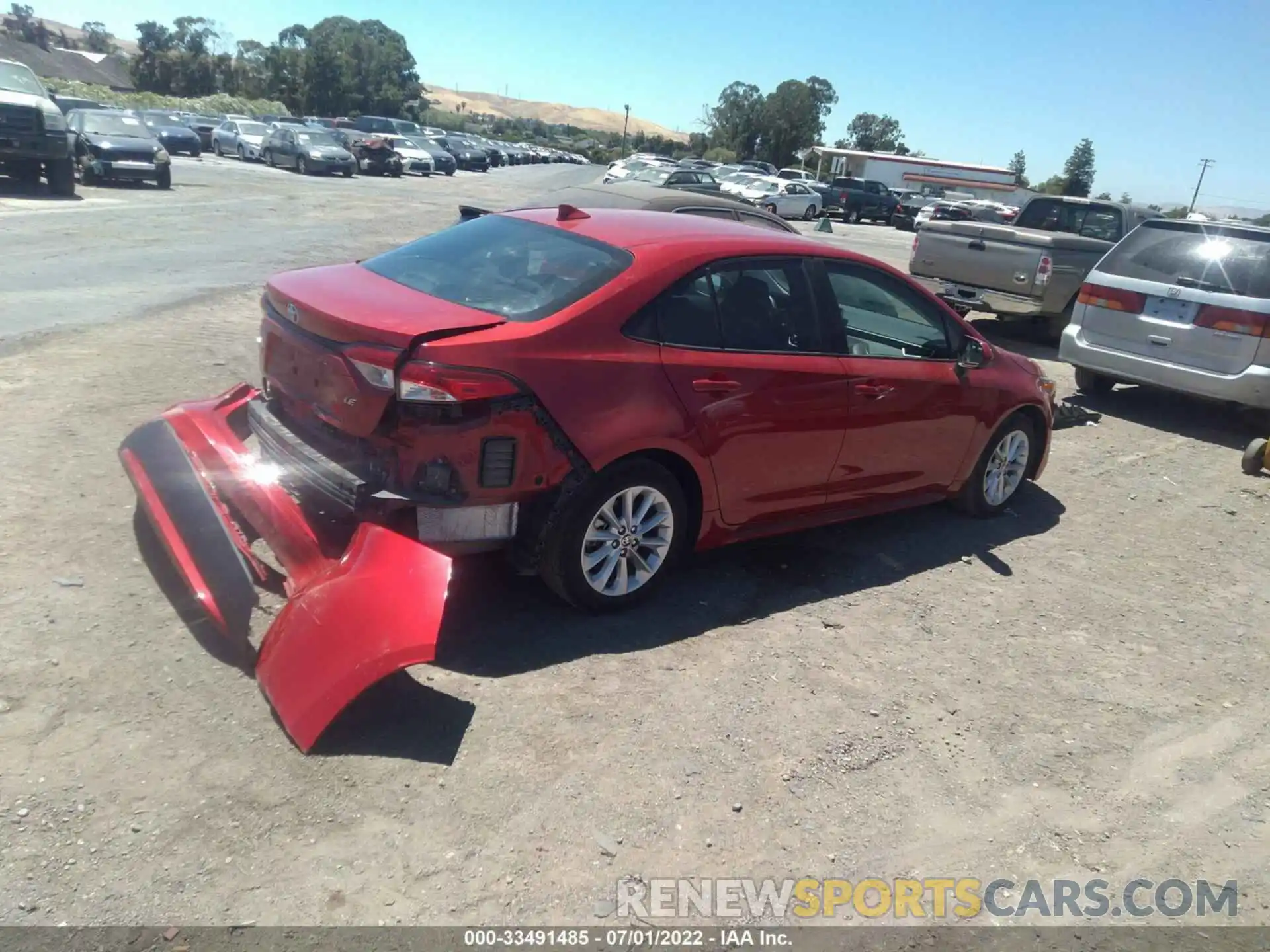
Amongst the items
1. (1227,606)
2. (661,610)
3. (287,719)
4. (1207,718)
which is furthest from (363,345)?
(1227,606)

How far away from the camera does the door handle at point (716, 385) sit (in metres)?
4.33

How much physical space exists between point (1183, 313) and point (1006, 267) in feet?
10.4

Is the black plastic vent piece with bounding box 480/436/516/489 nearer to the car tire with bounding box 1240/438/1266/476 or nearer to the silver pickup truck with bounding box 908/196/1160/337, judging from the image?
the car tire with bounding box 1240/438/1266/476

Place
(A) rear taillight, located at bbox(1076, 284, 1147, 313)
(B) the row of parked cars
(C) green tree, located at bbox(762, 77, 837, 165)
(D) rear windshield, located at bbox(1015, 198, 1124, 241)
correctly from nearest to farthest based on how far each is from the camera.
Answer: (A) rear taillight, located at bbox(1076, 284, 1147, 313), (D) rear windshield, located at bbox(1015, 198, 1124, 241), (B) the row of parked cars, (C) green tree, located at bbox(762, 77, 837, 165)

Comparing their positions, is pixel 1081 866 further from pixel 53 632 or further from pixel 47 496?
pixel 47 496

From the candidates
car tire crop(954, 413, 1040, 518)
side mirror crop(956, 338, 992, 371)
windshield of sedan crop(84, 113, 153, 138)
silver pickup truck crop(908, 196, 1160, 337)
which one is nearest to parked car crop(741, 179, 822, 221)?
windshield of sedan crop(84, 113, 153, 138)

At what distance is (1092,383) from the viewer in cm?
1020

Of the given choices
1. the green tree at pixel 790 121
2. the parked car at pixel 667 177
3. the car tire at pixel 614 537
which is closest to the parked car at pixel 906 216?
the parked car at pixel 667 177

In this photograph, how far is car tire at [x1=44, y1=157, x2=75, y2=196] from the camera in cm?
1892

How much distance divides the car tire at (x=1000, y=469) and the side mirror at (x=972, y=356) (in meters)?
0.52

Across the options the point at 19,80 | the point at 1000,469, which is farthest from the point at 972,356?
the point at 19,80

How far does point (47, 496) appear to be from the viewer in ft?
15.9

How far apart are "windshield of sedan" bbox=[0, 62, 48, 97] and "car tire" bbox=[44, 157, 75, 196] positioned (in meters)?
1.25

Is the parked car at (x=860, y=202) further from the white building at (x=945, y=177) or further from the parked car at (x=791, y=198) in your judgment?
the white building at (x=945, y=177)
